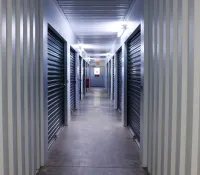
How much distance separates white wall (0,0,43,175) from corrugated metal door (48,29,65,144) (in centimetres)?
158

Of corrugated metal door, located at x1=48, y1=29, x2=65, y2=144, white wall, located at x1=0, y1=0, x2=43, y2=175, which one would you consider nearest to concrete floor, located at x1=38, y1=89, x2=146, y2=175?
corrugated metal door, located at x1=48, y1=29, x2=65, y2=144

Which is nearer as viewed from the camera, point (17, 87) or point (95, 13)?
point (17, 87)

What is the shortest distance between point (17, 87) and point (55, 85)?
9.27 ft

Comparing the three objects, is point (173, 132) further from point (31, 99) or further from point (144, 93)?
point (31, 99)

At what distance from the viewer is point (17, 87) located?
8.13ft

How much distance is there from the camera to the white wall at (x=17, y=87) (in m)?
2.14

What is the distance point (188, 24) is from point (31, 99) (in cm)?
202

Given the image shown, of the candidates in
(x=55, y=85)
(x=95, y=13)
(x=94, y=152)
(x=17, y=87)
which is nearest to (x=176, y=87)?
(x=17, y=87)

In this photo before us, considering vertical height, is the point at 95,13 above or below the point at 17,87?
above

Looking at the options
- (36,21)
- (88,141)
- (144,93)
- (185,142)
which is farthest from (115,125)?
(185,142)

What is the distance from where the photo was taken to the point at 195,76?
1802 millimetres

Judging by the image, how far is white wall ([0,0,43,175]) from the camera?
7.03 ft

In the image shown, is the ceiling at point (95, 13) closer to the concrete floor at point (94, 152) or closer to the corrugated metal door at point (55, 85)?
the corrugated metal door at point (55, 85)

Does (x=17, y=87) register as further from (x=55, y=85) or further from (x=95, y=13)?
(x=95, y=13)
